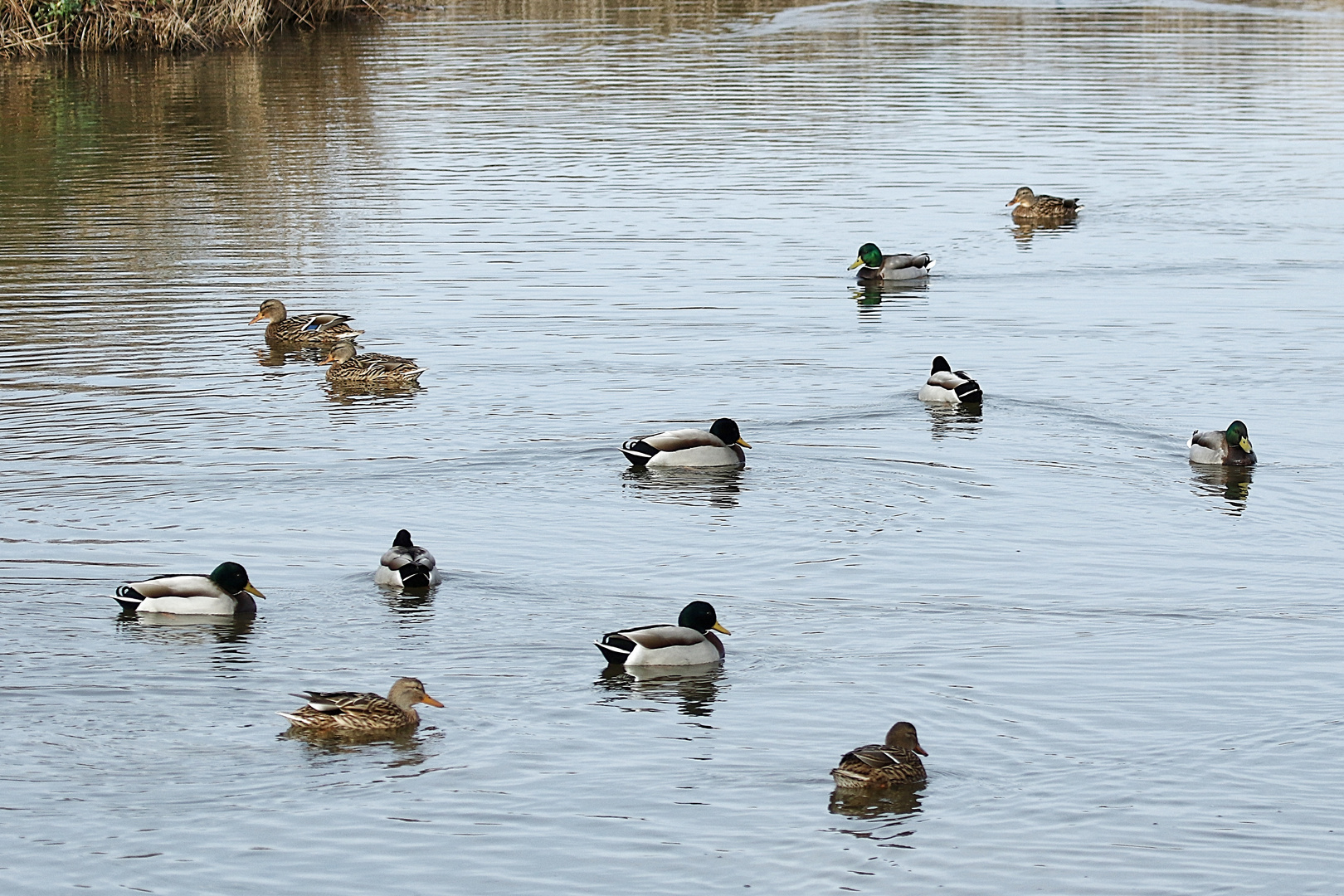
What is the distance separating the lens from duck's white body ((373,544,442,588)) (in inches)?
530

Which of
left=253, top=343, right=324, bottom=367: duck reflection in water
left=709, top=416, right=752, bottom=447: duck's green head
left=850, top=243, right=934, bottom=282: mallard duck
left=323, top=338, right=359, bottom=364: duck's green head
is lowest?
left=709, top=416, right=752, bottom=447: duck's green head

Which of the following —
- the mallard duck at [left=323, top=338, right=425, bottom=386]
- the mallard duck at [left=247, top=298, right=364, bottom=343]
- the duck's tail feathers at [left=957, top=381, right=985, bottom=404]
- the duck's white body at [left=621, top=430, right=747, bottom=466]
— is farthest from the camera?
the mallard duck at [left=247, top=298, right=364, bottom=343]

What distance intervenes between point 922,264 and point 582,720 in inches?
595

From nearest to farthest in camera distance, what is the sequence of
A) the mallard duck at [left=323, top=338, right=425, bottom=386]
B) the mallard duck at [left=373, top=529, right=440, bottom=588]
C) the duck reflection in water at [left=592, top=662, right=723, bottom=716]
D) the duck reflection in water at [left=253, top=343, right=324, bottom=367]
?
the duck reflection in water at [left=592, top=662, right=723, bottom=716] → the mallard duck at [left=373, top=529, right=440, bottom=588] → the mallard duck at [left=323, top=338, right=425, bottom=386] → the duck reflection in water at [left=253, top=343, right=324, bottom=367]

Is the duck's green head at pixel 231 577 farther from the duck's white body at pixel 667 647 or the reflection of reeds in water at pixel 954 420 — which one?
the reflection of reeds in water at pixel 954 420

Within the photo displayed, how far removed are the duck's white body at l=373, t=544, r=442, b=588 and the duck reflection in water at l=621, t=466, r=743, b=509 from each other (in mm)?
3319

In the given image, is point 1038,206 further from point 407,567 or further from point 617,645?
point 617,645

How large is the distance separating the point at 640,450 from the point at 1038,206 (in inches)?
516

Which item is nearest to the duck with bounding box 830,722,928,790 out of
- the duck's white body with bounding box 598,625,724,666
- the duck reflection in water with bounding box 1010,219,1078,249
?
the duck's white body with bounding box 598,625,724,666

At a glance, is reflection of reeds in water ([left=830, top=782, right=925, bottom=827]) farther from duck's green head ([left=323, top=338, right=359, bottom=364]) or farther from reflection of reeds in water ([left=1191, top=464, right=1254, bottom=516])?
duck's green head ([left=323, top=338, right=359, bottom=364])

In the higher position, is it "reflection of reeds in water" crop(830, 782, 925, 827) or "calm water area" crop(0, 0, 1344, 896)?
"calm water area" crop(0, 0, 1344, 896)

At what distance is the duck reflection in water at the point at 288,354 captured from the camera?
21375mm

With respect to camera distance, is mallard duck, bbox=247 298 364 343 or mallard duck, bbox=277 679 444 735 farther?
mallard duck, bbox=247 298 364 343

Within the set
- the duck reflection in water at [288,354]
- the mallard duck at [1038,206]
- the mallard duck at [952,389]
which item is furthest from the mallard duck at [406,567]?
the mallard duck at [1038,206]
